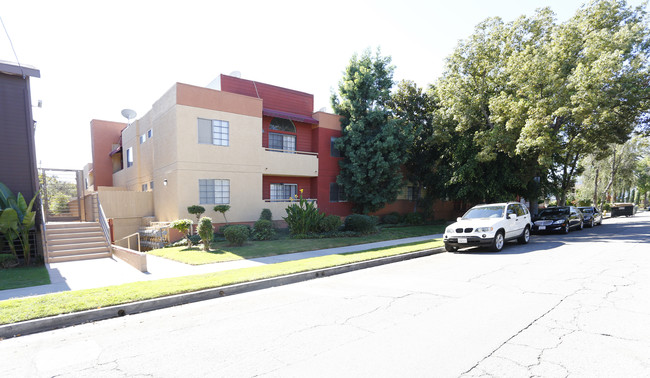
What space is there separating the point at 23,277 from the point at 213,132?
32.0ft

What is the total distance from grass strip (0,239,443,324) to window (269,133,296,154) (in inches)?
463

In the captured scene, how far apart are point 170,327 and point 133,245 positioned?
14.0 meters

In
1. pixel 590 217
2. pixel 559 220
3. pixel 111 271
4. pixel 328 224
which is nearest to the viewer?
pixel 111 271

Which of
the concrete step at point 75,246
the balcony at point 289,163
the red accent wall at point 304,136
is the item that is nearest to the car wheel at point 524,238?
the balcony at point 289,163

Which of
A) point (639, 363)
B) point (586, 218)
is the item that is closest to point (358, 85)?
point (586, 218)

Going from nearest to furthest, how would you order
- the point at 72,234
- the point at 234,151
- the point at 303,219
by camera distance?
the point at 72,234
the point at 303,219
the point at 234,151

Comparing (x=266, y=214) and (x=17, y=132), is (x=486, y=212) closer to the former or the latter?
(x=266, y=214)

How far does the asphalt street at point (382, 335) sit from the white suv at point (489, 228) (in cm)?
394

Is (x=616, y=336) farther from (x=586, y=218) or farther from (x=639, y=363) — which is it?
(x=586, y=218)

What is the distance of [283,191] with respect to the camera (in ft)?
66.0

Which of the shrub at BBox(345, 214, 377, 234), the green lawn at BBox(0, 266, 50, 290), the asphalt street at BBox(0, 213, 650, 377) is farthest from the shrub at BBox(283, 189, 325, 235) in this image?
the green lawn at BBox(0, 266, 50, 290)

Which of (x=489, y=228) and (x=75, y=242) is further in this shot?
(x=75, y=242)

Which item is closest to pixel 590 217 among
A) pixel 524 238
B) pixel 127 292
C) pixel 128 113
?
pixel 524 238

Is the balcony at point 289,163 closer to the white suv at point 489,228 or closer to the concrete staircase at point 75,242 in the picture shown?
the concrete staircase at point 75,242
